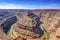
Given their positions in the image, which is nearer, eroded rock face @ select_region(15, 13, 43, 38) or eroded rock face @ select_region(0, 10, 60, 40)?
eroded rock face @ select_region(0, 10, 60, 40)

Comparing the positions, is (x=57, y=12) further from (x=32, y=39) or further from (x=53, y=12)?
(x=32, y=39)

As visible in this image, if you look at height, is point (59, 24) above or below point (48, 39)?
above

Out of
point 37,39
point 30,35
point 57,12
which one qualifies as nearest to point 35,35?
point 30,35

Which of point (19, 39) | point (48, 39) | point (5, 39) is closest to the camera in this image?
point (19, 39)

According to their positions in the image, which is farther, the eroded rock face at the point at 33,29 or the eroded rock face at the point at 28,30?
the eroded rock face at the point at 28,30

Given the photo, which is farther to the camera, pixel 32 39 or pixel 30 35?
pixel 30 35

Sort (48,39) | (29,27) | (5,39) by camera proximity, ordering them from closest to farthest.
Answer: (5,39) → (48,39) → (29,27)

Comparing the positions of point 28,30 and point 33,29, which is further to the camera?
point 33,29

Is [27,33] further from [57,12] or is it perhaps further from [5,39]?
[57,12]

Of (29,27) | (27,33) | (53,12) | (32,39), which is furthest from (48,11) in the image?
(32,39)
